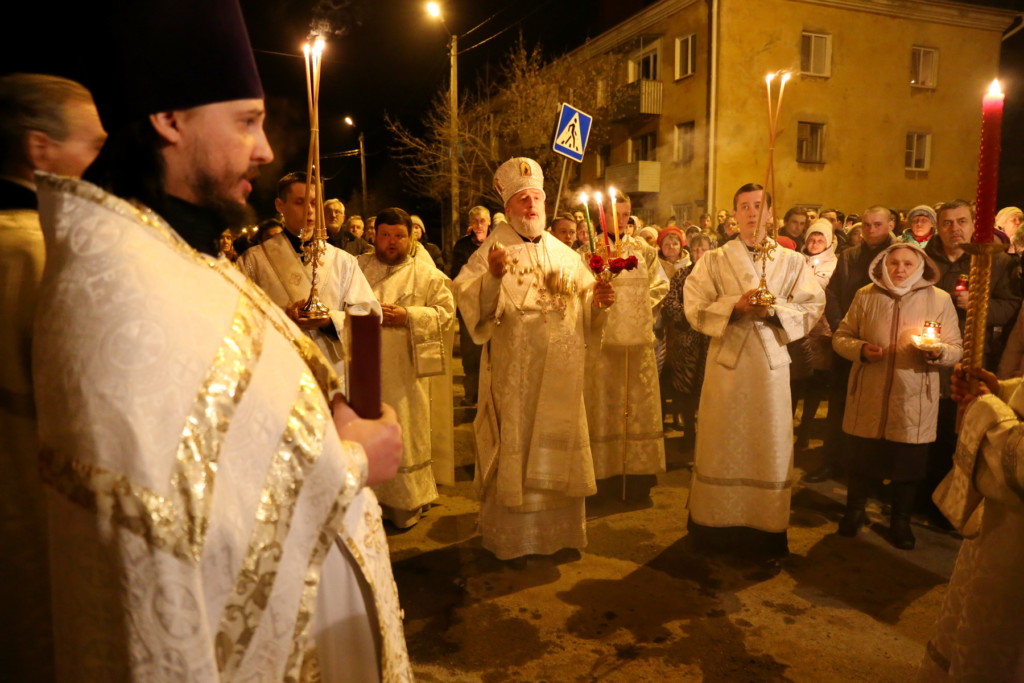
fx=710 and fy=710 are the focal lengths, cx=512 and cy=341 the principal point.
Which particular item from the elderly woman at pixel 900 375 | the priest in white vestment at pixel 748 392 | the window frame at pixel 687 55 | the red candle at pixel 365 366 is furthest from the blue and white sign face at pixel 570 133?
the window frame at pixel 687 55

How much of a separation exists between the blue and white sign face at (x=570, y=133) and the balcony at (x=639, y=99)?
62.9 feet

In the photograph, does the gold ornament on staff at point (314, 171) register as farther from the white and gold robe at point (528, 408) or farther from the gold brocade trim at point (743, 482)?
the gold brocade trim at point (743, 482)

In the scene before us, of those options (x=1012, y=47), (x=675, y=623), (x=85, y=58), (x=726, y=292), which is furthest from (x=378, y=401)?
(x=1012, y=47)

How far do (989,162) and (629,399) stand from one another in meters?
4.15

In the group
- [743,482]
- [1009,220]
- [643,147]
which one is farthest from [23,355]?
[643,147]

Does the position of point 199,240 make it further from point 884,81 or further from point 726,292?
point 884,81

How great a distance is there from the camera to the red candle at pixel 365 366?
1.32m

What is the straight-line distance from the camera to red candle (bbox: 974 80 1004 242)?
1944 millimetres

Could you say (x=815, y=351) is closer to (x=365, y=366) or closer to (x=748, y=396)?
(x=748, y=396)

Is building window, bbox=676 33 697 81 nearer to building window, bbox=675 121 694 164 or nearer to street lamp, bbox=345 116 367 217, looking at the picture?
building window, bbox=675 121 694 164

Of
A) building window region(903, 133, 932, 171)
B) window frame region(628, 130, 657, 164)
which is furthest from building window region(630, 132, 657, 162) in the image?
building window region(903, 133, 932, 171)

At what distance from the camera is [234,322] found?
1301 millimetres

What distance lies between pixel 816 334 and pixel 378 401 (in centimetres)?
615

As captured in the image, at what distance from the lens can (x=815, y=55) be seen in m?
22.0
